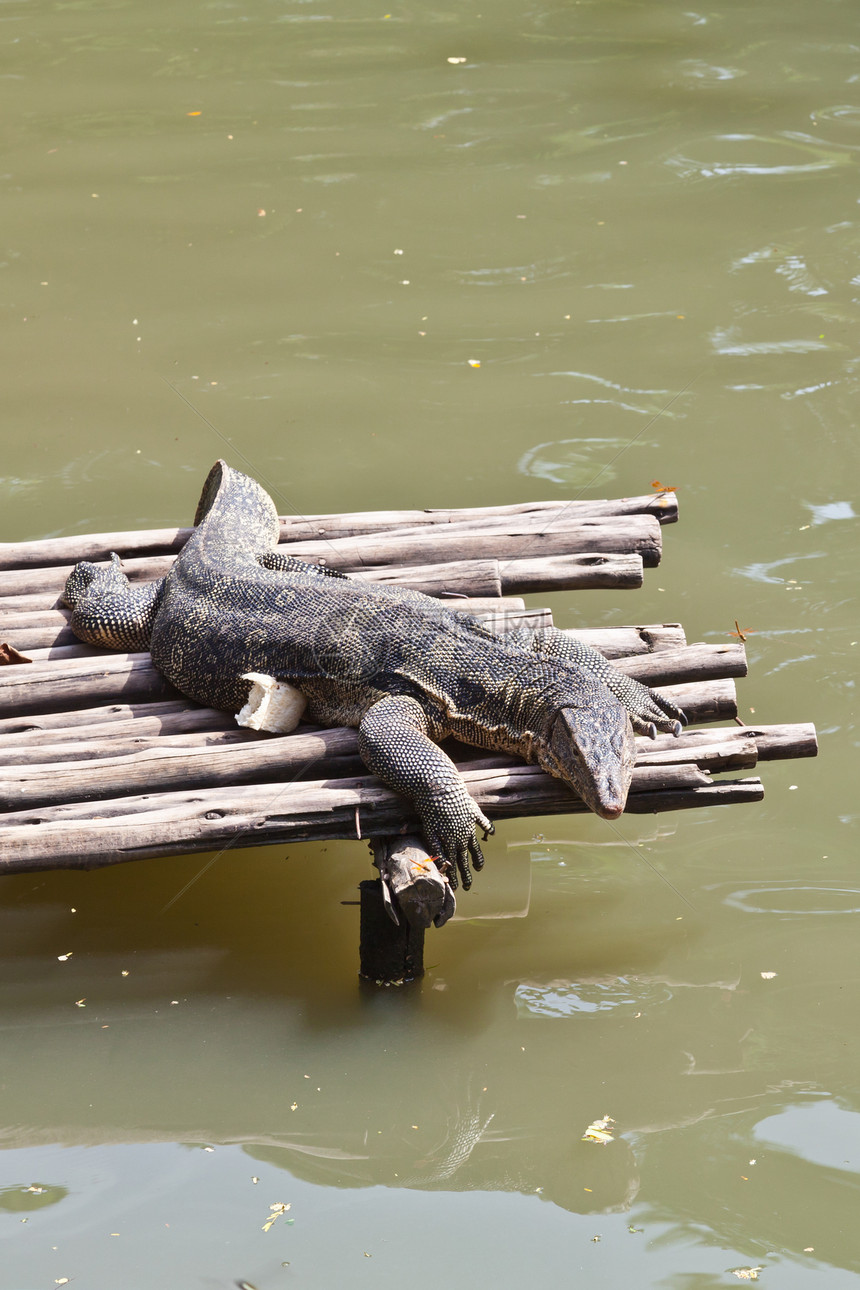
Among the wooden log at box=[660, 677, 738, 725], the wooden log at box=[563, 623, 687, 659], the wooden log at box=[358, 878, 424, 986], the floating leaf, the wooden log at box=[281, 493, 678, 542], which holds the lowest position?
the floating leaf

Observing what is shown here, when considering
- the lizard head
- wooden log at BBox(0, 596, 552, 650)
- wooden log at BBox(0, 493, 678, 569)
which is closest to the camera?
the lizard head

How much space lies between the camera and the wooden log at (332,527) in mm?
5867

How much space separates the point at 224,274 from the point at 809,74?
623 centimetres

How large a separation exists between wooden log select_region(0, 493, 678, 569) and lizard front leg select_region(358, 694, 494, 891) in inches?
76.3

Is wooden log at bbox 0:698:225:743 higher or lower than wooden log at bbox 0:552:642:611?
lower

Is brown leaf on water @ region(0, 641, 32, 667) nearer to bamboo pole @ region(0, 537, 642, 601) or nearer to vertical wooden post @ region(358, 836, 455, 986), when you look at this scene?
bamboo pole @ region(0, 537, 642, 601)

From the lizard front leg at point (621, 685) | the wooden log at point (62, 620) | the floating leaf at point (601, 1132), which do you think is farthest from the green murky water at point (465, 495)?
the wooden log at point (62, 620)

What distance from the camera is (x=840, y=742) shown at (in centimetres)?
532

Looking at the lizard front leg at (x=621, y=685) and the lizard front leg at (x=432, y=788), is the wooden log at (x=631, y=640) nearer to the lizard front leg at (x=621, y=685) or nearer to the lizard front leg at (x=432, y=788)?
the lizard front leg at (x=621, y=685)

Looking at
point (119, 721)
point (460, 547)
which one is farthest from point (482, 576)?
point (119, 721)

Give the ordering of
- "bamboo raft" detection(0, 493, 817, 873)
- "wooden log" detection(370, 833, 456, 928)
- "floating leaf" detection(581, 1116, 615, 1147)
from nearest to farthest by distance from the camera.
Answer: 1. "floating leaf" detection(581, 1116, 615, 1147)
2. "wooden log" detection(370, 833, 456, 928)
3. "bamboo raft" detection(0, 493, 817, 873)

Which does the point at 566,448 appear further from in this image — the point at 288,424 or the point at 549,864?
the point at 549,864

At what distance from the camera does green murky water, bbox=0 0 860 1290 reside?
3.49 m

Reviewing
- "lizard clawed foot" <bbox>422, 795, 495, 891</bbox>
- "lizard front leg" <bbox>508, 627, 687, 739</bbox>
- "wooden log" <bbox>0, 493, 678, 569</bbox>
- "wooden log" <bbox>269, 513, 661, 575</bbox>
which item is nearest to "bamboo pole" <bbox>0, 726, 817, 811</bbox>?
"lizard front leg" <bbox>508, 627, 687, 739</bbox>
